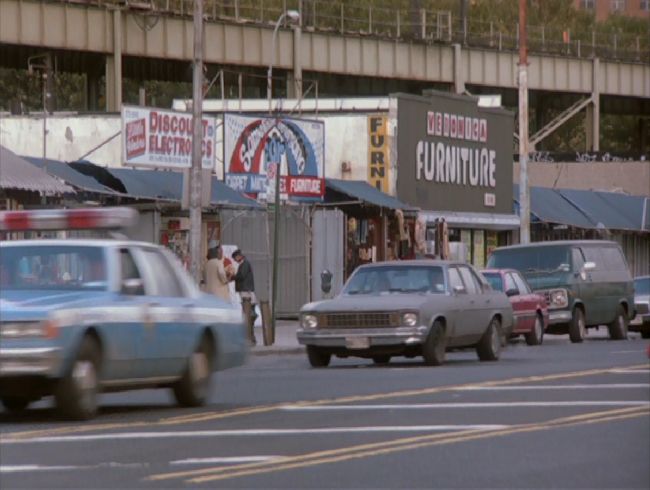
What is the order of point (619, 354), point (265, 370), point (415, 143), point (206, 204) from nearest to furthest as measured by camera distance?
1. point (265, 370)
2. point (619, 354)
3. point (206, 204)
4. point (415, 143)

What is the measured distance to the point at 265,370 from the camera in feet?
85.1

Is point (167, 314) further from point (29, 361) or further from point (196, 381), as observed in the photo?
point (29, 361)

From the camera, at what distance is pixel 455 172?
2100 inches

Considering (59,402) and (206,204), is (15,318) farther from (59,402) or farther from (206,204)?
(206,204)

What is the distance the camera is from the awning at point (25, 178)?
3294 cm

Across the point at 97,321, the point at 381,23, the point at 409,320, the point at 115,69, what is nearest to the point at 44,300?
the point at 97,321

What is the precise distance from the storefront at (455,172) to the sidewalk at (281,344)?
31.8 ft

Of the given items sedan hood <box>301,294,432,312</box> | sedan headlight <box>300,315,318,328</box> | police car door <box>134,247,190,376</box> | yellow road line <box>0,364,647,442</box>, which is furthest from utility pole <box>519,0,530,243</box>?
police car door <box>134,247,190,376</box>

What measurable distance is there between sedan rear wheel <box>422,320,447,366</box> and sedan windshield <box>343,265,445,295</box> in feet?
2.39

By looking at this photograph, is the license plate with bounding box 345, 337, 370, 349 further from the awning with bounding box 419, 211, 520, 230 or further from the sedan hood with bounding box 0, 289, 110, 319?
the awning with bounding box 419, 211, 520, 230

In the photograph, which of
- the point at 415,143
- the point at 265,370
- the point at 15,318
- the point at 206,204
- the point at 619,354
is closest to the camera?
the point at 15,318

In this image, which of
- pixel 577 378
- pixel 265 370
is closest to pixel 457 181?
pixel 265 370

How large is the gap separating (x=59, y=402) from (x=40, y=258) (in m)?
1.68

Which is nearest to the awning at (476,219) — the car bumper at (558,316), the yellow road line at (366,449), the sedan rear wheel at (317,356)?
the car bumper at (558,316)
